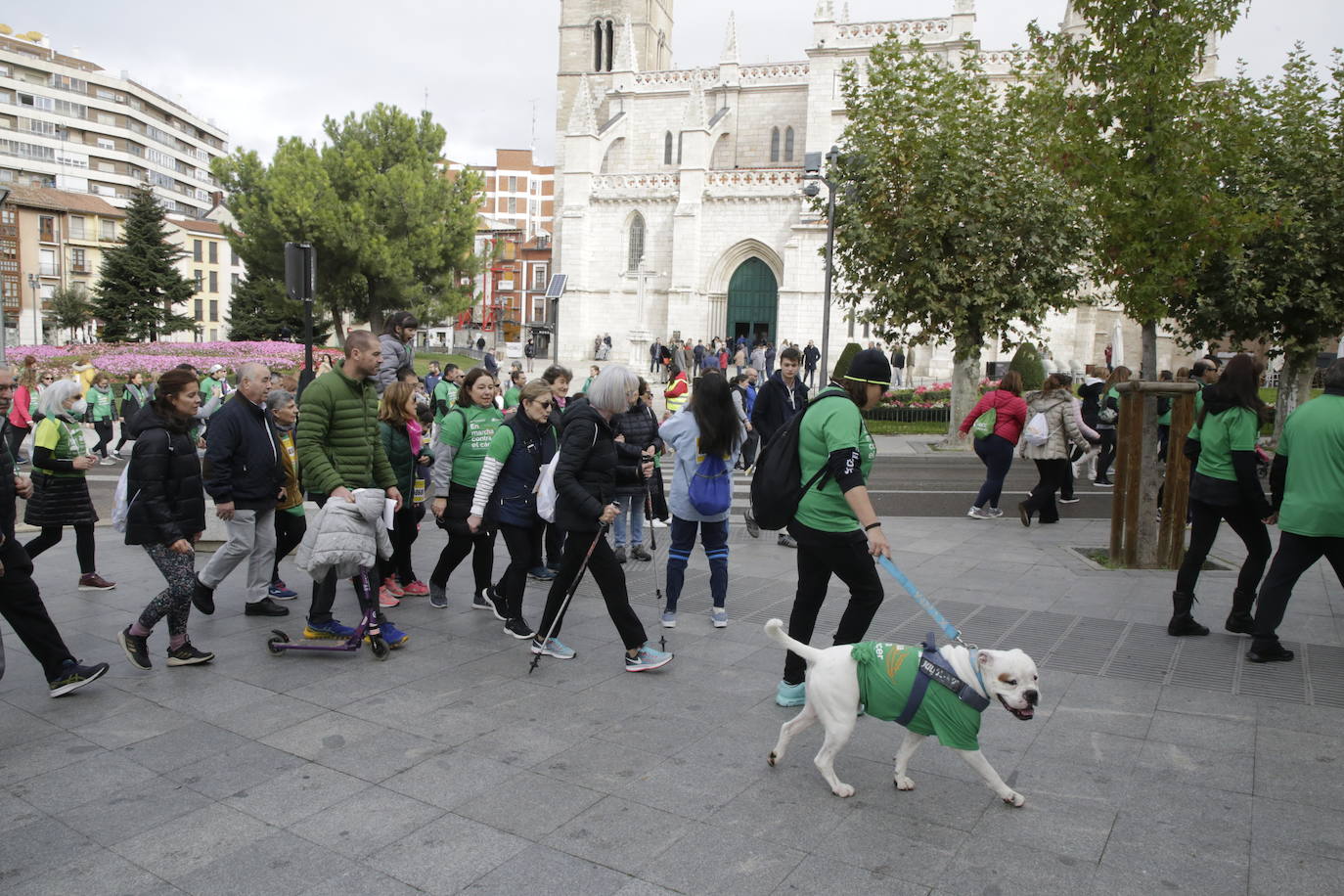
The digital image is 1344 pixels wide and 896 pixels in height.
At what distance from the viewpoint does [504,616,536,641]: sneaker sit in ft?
19.6

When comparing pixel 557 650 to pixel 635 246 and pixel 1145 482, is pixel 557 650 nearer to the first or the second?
pixel 1145 482

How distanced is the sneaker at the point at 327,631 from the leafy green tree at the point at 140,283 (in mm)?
41072

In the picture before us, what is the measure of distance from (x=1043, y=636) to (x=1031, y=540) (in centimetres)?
357

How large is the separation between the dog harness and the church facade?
3512cm

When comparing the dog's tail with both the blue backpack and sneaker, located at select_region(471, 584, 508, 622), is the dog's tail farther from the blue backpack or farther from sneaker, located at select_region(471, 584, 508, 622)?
sneaker, located at select_region(471, 584, 508, 622)

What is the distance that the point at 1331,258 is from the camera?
14461 millimetres

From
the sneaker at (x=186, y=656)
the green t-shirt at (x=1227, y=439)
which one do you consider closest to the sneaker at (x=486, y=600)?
the sneaker at (x=186, y=656)

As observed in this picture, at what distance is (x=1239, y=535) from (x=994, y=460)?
463cm

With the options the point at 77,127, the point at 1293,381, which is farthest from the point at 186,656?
the point at 77,127

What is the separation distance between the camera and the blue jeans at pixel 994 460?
10.4 meters

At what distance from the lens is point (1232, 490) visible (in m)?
5.85

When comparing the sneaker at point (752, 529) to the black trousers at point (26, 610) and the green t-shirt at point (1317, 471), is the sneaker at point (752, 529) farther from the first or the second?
the black trousers at point (26, 610)

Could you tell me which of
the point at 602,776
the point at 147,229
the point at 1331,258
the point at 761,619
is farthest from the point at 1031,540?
the point at 147,229

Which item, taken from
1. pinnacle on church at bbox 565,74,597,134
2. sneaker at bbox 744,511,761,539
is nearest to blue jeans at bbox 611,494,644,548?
sneaker at bbox 744,511,761,539
